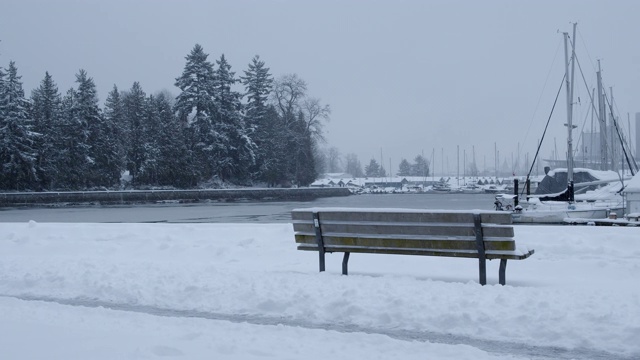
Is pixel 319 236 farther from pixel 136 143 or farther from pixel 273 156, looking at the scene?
pixel 273 156

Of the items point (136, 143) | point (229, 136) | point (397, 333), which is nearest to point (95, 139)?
point (136, 143)

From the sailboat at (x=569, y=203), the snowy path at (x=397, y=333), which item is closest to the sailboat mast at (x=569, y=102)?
the sailboat at (x=569, y=203)

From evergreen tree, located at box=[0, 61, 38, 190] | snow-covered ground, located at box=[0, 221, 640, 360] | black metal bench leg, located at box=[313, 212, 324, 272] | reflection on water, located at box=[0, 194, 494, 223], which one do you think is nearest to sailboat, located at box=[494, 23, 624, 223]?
reflection on water, located at box=[0, 194, 494, 223]

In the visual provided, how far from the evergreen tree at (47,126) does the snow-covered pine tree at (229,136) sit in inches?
622

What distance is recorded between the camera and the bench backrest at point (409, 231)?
26.5 feet

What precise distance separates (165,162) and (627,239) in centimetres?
6353

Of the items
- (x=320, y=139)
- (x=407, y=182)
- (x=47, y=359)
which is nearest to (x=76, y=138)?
(x=320, y=139)

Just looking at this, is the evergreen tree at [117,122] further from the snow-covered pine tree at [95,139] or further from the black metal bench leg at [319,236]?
the black metal bench leg at [319,236]

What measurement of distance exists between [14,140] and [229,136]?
863 inches

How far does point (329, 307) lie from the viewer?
23.3ft

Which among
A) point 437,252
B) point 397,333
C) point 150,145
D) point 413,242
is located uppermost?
point 150,145

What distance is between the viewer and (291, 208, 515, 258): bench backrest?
8062mm

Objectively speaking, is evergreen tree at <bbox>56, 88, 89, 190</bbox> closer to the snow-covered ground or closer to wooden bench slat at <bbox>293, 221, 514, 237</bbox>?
the snow-covered ground

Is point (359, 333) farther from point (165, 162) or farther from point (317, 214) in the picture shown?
point (165, 162)
